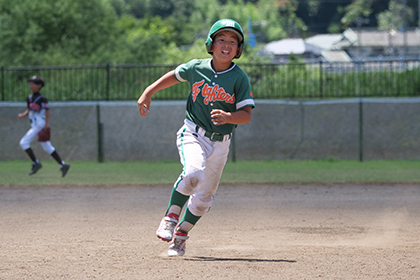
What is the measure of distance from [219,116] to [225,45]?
24.6 inches

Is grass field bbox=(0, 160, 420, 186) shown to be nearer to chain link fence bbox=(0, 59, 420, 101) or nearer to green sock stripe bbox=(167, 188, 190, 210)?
chain link fence bbox=(0, 59, 420, 101)

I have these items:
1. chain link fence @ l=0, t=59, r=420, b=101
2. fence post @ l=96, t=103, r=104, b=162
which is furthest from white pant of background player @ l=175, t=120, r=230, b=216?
chain link fence @ l=0, t=59, r=420, b=101

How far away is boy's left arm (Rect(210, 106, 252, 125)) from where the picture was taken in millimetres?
4469

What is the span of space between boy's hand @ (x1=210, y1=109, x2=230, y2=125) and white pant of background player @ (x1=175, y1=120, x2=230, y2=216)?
0.36 metres

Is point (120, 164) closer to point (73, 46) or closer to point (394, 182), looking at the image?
point (394, 182)

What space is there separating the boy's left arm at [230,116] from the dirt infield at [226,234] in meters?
1.04

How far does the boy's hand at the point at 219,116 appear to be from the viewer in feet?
14.6

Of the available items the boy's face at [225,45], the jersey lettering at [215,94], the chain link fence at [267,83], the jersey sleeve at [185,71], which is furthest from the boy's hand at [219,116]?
the chain link fence at [267,83]

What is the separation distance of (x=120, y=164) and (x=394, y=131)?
6.23m

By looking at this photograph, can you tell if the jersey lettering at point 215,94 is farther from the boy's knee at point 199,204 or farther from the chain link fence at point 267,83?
the chain link fence at point 267,83

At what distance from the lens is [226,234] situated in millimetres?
6020

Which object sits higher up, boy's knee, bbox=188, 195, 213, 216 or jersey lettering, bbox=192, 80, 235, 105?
jersey lettering, bbox=192, 80, 235, 105

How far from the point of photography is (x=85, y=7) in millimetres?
28609

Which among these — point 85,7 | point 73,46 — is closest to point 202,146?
point 73,46
